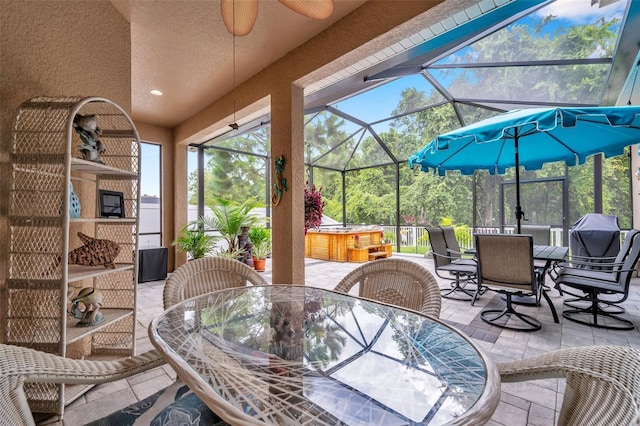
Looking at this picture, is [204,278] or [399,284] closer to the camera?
[399,284]

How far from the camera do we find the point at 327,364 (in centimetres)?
94

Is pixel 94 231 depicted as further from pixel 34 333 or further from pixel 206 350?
pixel 206 350

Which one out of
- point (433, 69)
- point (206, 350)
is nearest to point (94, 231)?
point (206, 350)

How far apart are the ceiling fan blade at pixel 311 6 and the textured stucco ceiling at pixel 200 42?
0.78 meters

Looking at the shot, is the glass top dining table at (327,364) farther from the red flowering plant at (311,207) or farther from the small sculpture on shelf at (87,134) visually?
the red flowering plant at (311,207)

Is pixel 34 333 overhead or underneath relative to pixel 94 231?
underneath

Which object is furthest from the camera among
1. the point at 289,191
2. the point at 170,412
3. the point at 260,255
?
the point at 260,255

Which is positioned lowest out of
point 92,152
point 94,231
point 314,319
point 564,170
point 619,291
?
point 619,291

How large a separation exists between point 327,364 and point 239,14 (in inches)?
84.8

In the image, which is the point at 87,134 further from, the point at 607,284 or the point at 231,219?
the point at 607,284

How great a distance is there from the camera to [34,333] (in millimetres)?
1687

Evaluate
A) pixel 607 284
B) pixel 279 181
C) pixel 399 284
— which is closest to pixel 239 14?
pixel 279 181

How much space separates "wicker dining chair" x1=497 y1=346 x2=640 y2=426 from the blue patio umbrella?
230 cm

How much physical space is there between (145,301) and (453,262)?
429 centimetres
